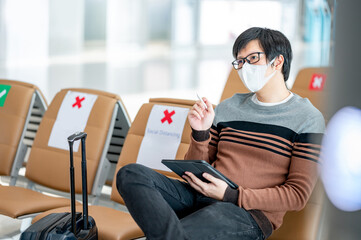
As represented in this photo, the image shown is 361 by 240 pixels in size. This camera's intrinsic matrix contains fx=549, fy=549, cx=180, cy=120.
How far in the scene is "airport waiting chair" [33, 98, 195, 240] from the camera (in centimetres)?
207

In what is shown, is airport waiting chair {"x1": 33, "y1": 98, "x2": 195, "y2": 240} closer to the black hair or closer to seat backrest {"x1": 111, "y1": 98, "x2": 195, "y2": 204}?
seat backrest {"x1": 111, "y1": 98, "x2": 195, "y2": 204}

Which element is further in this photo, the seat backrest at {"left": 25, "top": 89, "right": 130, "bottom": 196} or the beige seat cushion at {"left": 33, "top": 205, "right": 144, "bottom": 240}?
the seat backrest at {"left": 25, "top": 89, "right": 130, "bottom": 196}

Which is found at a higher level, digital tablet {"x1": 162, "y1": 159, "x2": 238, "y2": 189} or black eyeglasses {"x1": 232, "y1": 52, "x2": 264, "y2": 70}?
black eyeglasses {"x1": 232, "y1": 52, "x2": 264, "y2": 70}

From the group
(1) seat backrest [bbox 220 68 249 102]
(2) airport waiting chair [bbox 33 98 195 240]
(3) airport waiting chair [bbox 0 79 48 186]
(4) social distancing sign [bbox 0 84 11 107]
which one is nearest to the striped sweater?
(2) airport waiting chair [bbox 33 98 195 240]

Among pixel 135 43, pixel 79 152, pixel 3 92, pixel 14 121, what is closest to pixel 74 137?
pixel 79 152

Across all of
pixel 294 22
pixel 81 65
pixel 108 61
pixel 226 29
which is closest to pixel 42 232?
pixel 81 65

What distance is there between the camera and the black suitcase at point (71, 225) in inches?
74.5

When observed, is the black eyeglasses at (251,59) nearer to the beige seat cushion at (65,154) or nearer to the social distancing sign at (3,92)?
the beige seat cushion at (65,154)

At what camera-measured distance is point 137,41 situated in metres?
14.6

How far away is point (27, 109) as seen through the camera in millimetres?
3018

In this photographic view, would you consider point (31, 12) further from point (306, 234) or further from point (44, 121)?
point (306, 234)

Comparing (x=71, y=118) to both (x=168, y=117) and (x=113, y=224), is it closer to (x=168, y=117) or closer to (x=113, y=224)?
(x=168, y=117)

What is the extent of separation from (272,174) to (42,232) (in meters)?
0.82

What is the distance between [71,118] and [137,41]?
11940 millimetres
